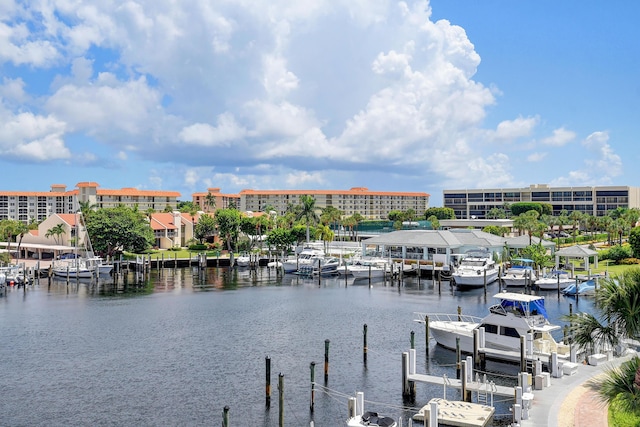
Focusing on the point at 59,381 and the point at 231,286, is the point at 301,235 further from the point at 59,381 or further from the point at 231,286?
the point at 59,381

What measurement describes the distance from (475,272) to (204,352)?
46565mm

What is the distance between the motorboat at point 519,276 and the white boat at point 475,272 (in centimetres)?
196

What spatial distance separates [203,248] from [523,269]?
259ft

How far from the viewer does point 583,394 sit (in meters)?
Answer: 28.4

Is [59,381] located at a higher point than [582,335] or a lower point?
lower

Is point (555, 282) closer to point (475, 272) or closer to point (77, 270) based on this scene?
point (475, 272)

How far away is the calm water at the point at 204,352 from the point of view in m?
31.9

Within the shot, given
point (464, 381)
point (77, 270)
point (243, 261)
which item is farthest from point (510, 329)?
point (243, 261)

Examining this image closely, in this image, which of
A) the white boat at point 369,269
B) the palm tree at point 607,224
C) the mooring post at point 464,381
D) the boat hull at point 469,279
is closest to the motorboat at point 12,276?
the white boat at point 369,269

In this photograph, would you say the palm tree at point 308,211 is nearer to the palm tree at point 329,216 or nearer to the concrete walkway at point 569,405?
the palm tree at point 329,216

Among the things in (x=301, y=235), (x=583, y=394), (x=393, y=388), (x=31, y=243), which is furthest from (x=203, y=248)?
(x=583, y=394)

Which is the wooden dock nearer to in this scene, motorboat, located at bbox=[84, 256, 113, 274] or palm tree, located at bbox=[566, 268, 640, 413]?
palm tree, located at bbox=[566, 268, 640, 413]

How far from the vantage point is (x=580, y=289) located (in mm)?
69625

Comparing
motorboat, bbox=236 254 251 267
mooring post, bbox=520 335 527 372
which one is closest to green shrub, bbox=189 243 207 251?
motorboat, bbox=236 254 251 267
